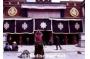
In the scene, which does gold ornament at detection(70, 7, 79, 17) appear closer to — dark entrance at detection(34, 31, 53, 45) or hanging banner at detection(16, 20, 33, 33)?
dark entrance at detection(34, 31, 53, 45)

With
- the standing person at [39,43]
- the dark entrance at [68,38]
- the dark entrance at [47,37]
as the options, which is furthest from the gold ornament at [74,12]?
the standing person at [39,43]

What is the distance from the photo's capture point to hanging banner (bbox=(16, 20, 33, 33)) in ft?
86.2

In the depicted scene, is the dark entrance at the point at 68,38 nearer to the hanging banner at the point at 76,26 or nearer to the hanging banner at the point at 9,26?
the hanging banner at the point at 76,26

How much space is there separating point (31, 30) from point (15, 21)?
1.87 meters

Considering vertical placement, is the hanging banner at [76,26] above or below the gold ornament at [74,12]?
below

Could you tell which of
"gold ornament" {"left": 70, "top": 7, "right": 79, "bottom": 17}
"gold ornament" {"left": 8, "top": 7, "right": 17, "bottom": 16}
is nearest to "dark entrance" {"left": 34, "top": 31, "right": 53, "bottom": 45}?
"gold ornament" {"left": 70, "top": 7, "right": 79, "bottom": 17}

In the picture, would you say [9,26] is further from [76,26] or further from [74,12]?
[74,12]

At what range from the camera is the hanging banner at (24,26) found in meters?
26.3

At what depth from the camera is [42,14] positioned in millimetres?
27750

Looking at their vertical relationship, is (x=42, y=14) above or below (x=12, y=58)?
above
